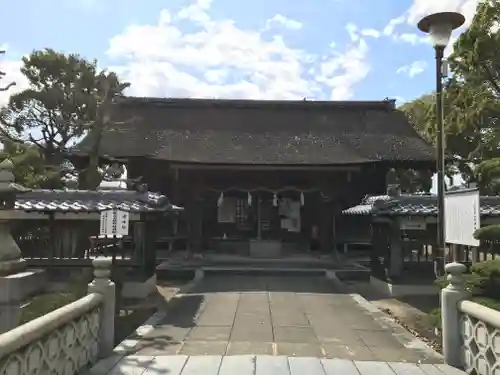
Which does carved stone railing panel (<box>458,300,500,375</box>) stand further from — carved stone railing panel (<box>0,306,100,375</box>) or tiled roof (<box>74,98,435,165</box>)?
tiled roof (<box>74,98,435,165</box>)

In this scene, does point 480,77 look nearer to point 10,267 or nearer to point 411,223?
point 411,223

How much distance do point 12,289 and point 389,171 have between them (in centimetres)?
1808

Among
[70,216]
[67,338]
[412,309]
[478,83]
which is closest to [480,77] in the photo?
[478,83]

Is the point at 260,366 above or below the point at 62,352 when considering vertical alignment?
below

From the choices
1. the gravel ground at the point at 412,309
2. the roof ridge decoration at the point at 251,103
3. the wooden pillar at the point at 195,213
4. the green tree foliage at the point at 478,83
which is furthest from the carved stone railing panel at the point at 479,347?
the roof ridge decoration at the point at 251,103

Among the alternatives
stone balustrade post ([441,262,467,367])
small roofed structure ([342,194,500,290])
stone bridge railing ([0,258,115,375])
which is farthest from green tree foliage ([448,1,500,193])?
stone bridge railing ([0,258,115,375])

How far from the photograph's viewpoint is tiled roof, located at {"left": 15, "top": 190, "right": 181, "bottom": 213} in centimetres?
1259

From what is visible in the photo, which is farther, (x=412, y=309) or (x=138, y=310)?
(x=412, y=309)

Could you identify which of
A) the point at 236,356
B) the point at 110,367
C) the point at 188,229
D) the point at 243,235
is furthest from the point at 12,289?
the point at 243,235

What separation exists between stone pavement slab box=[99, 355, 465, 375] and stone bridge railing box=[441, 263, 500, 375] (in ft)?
0.83

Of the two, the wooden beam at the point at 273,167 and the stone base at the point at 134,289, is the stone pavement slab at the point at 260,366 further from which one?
the wooden beam at the point at 273,167

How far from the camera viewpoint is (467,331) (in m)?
6.50

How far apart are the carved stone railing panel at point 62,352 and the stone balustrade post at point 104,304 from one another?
11 cm

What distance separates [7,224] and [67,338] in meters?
3.55
